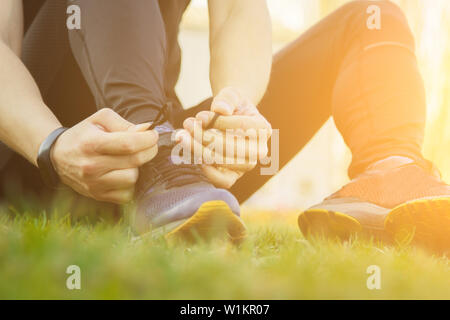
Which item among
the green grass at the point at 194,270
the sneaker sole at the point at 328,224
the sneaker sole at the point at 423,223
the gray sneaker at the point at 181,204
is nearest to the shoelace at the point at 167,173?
the gray sneaker at the point at 181,204

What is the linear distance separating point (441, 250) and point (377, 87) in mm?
346

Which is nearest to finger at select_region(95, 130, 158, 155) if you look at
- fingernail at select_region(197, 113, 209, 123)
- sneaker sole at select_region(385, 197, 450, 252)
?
fingernail at select_region(197, 113, 209, 123)

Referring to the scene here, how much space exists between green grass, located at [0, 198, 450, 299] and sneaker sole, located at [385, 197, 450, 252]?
42 mm

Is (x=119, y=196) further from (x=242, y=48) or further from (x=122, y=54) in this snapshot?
(x=242, y=48)

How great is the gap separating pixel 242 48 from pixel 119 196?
1.59 ft

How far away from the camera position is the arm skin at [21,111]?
2.54 feet

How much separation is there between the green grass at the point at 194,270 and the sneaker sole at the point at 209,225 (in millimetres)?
23

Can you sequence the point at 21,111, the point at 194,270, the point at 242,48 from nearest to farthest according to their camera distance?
1. the point at 194,270
2. the point at 21,111
3. the point at 242,48

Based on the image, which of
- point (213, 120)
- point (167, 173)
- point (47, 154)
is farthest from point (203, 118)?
point (47, 154)

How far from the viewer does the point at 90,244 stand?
0.63 m

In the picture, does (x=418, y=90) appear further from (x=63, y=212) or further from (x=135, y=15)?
(x=63, y=212)

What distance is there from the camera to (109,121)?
721 mm

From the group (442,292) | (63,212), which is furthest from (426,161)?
(63,212)
